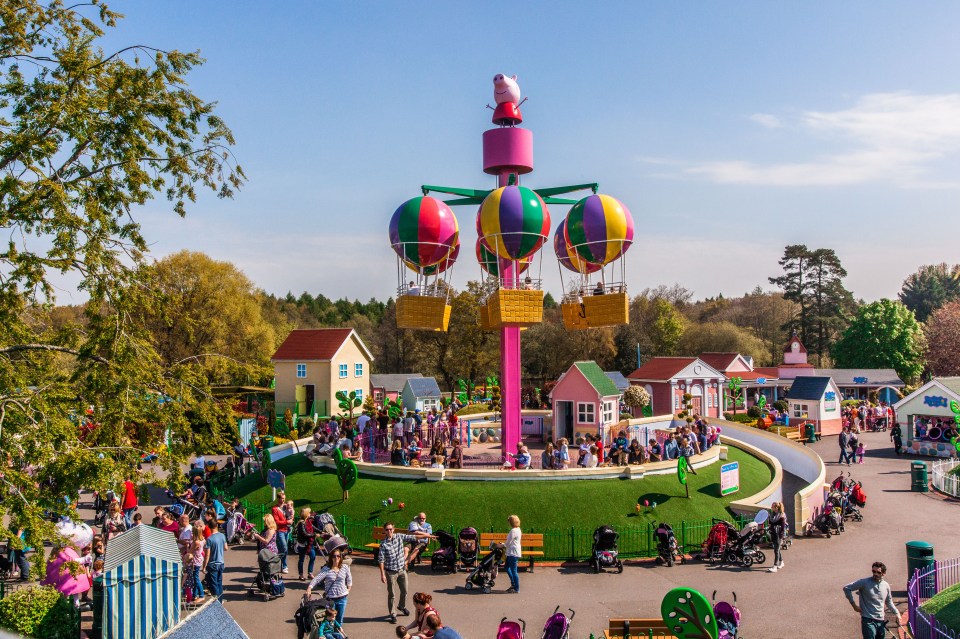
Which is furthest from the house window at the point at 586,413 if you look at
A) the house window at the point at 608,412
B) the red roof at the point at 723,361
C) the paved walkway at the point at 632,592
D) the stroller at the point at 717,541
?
the red roof at the point at 723,361

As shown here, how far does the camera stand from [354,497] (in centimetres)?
2033

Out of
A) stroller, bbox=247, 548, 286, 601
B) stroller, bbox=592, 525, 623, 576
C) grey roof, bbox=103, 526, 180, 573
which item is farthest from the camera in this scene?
→ stroller, bbox=592, 525, 623, 576

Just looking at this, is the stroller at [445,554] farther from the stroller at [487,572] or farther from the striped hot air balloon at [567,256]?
the striped hot air balloon at [567,256]

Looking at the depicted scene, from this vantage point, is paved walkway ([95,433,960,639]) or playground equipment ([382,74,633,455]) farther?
playground equipment ([382,74,633,455])

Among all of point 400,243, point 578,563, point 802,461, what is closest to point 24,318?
point 400,243

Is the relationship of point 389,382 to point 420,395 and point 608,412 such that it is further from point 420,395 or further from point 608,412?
point 608,412

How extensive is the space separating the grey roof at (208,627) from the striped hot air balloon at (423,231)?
14.9 metres

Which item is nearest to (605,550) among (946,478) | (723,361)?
(946,478)

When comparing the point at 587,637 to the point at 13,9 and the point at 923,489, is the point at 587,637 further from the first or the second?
the point at 923,489

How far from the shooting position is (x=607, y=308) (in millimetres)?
22719

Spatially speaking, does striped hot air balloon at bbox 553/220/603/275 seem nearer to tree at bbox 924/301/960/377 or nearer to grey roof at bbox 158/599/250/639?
grey roof at bbox 158/599/250/639

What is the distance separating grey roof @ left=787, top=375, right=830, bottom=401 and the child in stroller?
2828 cm

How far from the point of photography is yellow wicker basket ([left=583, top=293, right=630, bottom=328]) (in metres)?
22.6

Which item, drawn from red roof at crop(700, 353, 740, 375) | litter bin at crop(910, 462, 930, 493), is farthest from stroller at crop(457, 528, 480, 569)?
red roof at crop(700, 353, 740, 375)
